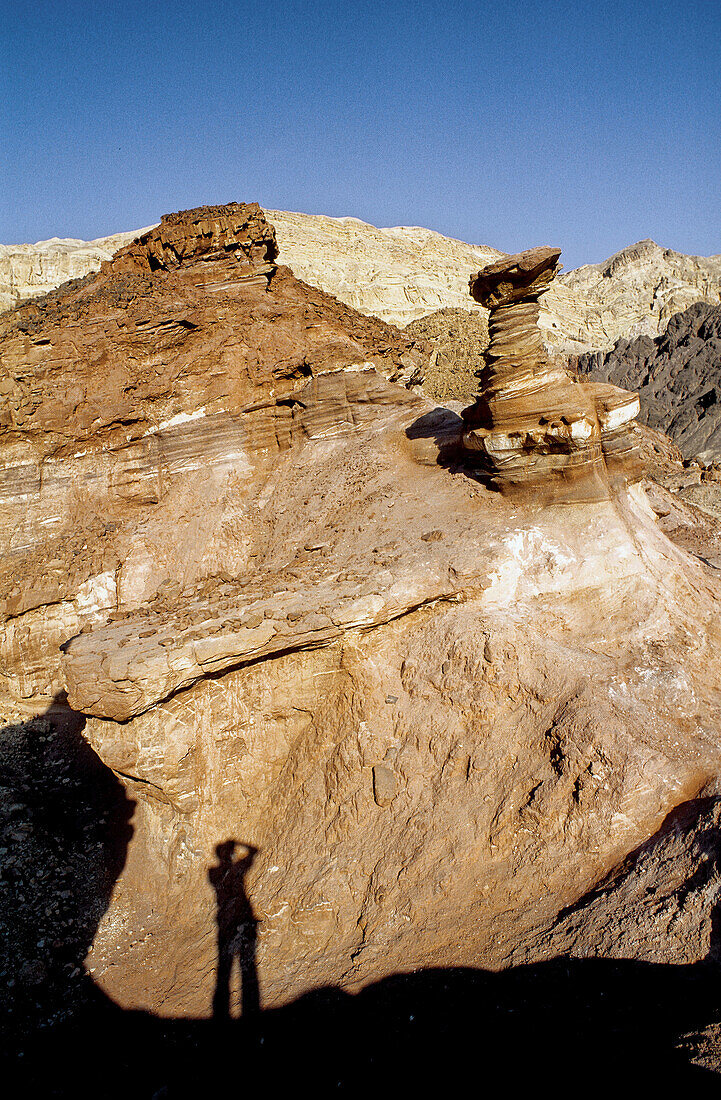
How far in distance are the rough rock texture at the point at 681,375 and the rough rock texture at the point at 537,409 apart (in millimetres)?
19605

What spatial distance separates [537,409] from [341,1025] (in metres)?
6.09

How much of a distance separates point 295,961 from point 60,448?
8408 mm

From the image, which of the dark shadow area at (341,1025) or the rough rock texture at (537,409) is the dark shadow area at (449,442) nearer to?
the rough rock texture at (537,409)

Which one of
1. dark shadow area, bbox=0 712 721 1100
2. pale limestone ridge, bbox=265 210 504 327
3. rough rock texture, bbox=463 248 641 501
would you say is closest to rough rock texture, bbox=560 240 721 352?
pale limestone ridge, bbox=265 210 504 327

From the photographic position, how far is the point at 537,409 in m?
7.12

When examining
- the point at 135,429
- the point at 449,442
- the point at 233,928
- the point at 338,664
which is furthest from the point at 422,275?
the point at 233,928

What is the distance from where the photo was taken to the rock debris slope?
210 inches

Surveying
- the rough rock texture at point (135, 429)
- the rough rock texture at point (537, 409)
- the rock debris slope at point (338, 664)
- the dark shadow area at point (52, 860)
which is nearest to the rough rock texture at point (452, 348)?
the rough rock texture at point (135, 429)

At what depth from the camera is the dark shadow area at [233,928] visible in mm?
5273

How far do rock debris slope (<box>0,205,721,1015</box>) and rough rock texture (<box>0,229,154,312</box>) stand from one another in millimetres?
32231

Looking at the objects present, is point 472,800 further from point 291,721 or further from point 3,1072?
point 3,1072

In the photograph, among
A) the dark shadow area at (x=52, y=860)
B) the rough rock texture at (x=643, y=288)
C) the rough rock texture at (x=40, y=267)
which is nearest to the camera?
the dark shadow area at (x=52, y=860)

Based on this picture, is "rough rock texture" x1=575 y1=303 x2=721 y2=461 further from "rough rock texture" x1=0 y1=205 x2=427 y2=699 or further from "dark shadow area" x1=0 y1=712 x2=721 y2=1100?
"dark shadow area" x1=0 y1=712 x2=721 y2=1100

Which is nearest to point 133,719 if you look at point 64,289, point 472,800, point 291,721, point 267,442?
point 291,721
